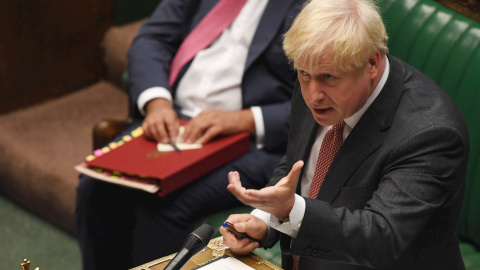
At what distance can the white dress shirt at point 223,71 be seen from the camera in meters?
2.96

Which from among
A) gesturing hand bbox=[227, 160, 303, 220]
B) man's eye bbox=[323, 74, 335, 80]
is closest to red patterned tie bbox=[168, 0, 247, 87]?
man's eye bbox=[323, 74, 335, 80]

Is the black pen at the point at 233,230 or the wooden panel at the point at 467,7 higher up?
the wooden panel at the point at 467,7

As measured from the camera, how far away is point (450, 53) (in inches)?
102

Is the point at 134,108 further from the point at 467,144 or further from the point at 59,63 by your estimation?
the point at 467,144

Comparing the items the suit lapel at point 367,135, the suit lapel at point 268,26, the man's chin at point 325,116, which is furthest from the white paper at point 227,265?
the suit lapel at point 268,26

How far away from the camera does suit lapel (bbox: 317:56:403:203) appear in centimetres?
191

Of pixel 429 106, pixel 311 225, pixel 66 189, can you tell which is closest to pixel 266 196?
pixel 311 225

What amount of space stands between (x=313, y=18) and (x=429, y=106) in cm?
36

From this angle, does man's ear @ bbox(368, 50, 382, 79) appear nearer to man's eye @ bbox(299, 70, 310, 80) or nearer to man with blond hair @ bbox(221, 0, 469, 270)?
man with blond hair @ bbox(221, 0, 469, 270)

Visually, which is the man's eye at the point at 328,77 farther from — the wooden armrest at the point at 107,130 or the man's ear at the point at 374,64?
the wooden armrest at the point at 107,130

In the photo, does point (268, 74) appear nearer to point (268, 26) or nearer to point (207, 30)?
point (268, 26)

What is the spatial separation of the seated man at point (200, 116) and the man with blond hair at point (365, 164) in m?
0.77

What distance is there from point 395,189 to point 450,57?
3.10ft

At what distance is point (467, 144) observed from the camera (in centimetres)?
188
